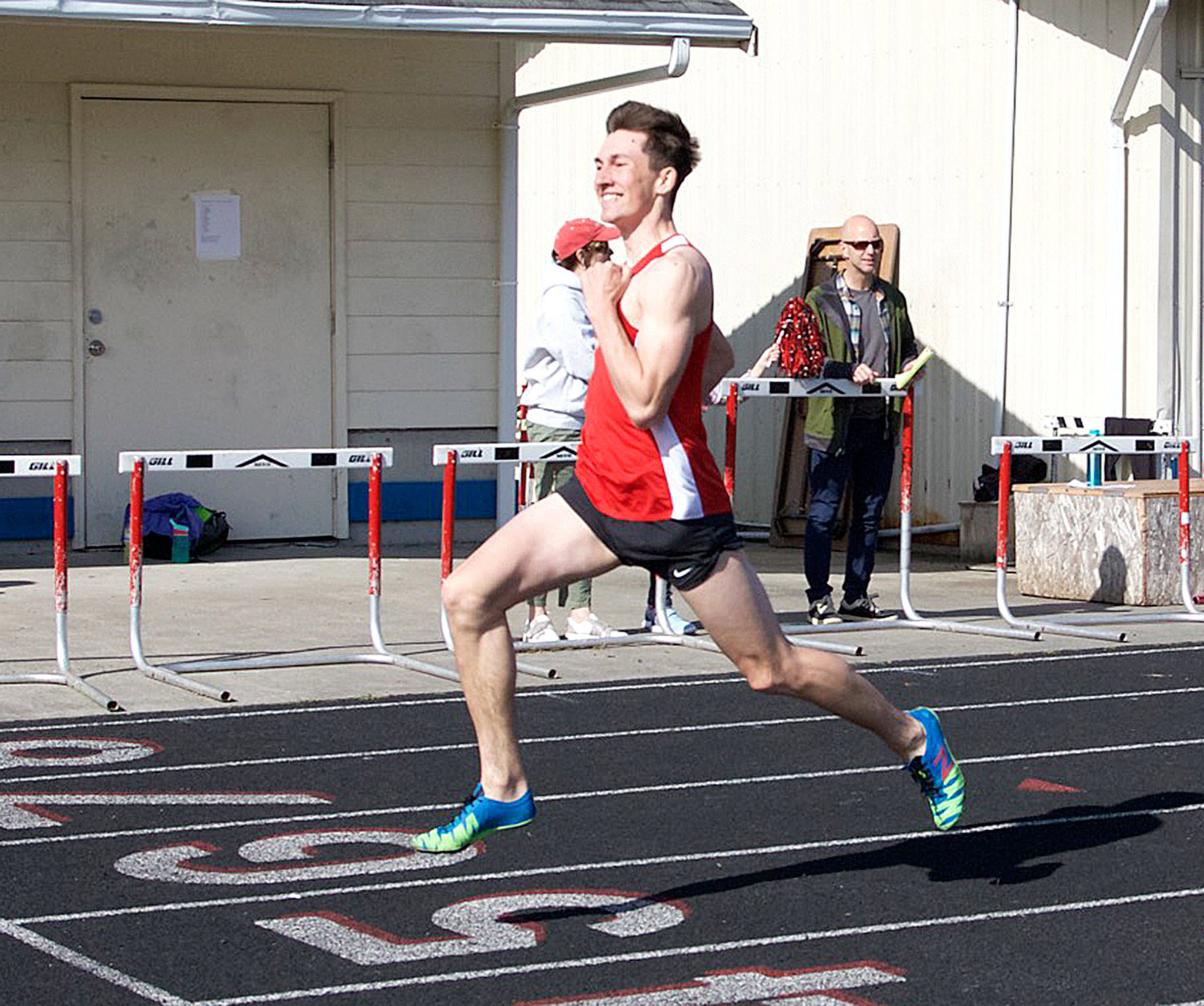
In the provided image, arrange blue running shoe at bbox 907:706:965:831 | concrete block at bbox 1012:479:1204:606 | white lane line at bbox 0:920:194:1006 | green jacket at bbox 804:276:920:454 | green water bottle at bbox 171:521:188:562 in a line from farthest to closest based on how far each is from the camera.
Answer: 1. green water bottle at bbox 171:521:188:562
2. concrete block at bbox 1012:479:1204:606
3. green jacket at bbox 804:276:920:454
4. blue running shoe at bbox 907:706:965:831
5. white lane line at bbox 0:920:194:1006

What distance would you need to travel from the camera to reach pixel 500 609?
20.1 feet

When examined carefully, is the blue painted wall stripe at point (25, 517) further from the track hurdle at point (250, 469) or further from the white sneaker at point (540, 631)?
the white sneaker at point (540, 631)

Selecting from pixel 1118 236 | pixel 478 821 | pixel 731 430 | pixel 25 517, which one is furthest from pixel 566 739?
pixel 1118 236

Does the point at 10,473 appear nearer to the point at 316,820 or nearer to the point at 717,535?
the point at 316,820

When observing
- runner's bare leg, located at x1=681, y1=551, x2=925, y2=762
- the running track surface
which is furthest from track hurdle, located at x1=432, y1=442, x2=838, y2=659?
runner's bare leg, located at x1=681, y1=551, x2=925, y2=762

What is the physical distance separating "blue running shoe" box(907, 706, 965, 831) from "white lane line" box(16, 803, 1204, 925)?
466 millimetres

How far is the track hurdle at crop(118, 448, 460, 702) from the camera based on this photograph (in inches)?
403

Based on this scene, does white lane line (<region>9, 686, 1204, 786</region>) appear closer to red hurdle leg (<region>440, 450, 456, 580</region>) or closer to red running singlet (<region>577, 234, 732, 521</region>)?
red hurdle leg (<region>440, 450, 456, 580</region>)

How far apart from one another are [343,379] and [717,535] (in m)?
10.2

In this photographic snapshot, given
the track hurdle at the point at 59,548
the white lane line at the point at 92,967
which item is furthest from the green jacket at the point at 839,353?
the white lane line at the point at 92,967

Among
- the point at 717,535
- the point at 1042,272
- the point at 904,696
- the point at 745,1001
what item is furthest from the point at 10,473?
the point at 1042,272

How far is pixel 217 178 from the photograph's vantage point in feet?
51.6

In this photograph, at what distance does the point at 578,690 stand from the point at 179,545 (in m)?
5.79

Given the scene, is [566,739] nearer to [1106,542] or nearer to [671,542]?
[671,542]
